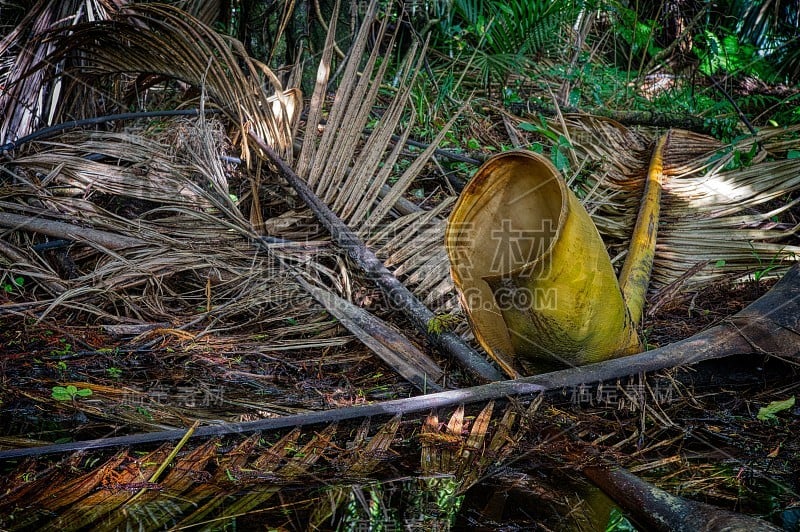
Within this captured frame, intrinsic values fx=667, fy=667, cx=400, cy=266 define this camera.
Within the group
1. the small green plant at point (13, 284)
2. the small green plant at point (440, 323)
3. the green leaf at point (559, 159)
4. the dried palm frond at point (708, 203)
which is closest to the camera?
the small green plant at point (440, 323)

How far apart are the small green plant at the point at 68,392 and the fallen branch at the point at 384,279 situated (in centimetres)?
82

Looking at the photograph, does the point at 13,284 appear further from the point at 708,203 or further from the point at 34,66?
→ the point at 708,203

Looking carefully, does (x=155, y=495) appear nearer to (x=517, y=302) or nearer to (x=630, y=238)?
(x=517, y=302)

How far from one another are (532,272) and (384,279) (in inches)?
27.6

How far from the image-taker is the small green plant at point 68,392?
4.99 ft

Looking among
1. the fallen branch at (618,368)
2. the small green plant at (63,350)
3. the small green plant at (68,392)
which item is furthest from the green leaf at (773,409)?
the small green plant at (63,350)

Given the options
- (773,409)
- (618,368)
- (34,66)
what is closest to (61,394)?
(618,368)

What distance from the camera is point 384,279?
196 cm

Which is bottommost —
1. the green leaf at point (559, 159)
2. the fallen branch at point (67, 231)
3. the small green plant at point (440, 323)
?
the small green plant at point (440, 323)

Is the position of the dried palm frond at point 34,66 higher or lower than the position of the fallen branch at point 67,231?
higher

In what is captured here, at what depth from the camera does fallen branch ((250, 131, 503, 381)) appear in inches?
63.5

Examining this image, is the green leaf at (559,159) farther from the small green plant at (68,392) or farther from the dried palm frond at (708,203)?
the small green plant at (68,392)

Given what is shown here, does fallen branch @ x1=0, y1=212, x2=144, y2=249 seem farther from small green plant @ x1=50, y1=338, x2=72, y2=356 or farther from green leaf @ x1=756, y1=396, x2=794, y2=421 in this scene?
green leaf @ x1=756, y1=396, x2=794, y2=421

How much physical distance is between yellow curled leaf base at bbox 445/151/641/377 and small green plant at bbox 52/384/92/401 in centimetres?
90
